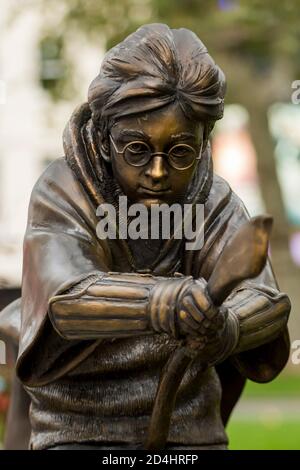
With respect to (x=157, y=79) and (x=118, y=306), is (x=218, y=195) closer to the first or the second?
(x=157, y=79)

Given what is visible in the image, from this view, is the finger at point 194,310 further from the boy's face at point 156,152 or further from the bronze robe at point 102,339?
the boy's face at point 156,152

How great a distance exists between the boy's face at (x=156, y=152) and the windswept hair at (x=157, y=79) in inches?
1.4

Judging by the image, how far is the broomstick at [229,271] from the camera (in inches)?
171

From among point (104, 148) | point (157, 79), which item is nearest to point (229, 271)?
point (157, 79)

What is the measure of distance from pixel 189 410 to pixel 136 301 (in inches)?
34.0

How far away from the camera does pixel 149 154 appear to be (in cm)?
505

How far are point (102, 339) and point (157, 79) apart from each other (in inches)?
35.6

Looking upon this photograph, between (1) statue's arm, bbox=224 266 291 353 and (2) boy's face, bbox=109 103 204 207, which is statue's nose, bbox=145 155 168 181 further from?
(1) statue's arm, bbox=224 266 291 353

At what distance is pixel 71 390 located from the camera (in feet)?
17.7

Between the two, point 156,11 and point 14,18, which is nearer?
point 156,11

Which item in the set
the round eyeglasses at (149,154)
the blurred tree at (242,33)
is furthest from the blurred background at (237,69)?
the round eyeglasses at (149,154)

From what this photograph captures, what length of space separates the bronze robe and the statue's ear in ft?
0.17
